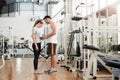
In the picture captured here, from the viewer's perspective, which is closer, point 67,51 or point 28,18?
point 67,51

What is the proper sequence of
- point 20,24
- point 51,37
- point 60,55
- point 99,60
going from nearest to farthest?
point 99,60, point 51,37, point 60,55, point 20,24

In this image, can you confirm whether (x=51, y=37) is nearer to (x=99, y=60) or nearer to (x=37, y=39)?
(x=37, y=39)

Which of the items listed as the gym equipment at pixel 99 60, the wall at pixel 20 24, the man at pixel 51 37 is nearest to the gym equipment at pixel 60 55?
the man at pixel 51 37

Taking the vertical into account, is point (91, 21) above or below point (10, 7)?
below

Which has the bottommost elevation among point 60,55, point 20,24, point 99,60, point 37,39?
point 60,55

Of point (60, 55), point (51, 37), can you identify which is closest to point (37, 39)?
point (51, 37)

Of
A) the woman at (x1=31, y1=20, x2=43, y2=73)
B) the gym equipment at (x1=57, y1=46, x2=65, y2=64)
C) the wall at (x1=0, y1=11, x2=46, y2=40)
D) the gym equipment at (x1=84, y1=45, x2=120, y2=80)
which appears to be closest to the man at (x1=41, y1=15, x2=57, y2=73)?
the woman at (x1=31, y1=20, x2=43, y2=73)

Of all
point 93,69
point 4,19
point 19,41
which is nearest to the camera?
point 93,69

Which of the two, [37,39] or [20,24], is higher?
[20,24]

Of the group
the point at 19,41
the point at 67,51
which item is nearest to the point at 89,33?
the point at 67,51

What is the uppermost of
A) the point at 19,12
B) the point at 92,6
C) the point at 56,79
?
the point at 19,12

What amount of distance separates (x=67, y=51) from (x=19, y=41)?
7.94 meters

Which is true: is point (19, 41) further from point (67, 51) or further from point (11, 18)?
point (67, 51)

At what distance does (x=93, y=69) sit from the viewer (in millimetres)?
4809
